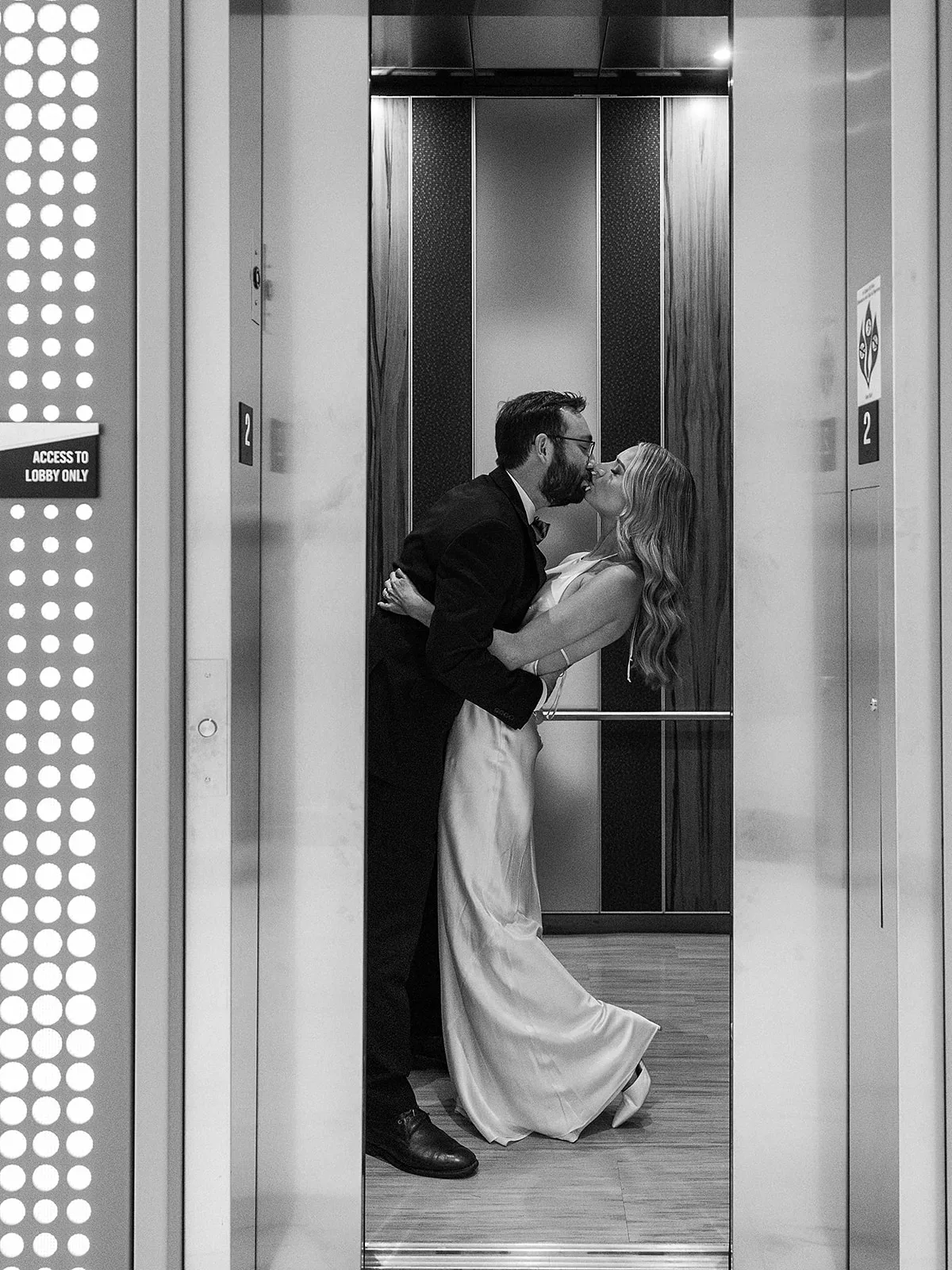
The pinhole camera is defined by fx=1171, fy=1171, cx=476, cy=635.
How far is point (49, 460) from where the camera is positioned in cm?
147

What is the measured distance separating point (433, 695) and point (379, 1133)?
0.91 meters

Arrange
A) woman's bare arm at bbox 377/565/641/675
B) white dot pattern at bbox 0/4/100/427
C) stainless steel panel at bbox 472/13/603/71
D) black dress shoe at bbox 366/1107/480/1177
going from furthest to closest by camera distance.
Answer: stainless steel panel at bbox 472/13/603/71 → woman's bare arm at bbox 377/565/641/675 → black dress shoe at bbox 366/1107/480/1177 → white dot pattern at bbox 0/4/100/427

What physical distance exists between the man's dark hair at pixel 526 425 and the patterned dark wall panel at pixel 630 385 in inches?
45.4

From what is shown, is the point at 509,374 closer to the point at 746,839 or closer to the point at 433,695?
the point at 433,695

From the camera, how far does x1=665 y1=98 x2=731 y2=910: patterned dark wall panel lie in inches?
153

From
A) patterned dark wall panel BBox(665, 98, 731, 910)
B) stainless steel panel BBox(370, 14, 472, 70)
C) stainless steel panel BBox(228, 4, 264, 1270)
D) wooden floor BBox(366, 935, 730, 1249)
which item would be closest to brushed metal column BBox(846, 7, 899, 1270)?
wooden floor BBox(366, 935, 730, 1249)

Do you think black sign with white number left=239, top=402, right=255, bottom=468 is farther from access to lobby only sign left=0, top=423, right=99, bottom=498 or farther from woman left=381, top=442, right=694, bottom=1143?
woman left=381, top=442, right=694, bottom=1143

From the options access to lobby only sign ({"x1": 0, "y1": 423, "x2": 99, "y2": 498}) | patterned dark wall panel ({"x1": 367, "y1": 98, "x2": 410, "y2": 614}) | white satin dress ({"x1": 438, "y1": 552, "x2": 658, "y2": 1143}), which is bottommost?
white satin dress ({"x1": 438, "y1": 552, "x2": 658, "y2": 1143})

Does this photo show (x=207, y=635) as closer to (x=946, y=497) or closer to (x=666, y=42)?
(x=946, y=497)

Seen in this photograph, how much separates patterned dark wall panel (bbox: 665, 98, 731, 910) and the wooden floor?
803mm

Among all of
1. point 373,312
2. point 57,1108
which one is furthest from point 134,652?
point 373,312

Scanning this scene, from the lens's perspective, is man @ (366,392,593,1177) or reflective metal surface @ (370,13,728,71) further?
reflective metal surface @ (370,13,728,71)

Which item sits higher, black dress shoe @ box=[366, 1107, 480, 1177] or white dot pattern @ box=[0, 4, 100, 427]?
white dot pattern @ box=[0, 4, 100, 427]

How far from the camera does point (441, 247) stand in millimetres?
3844
